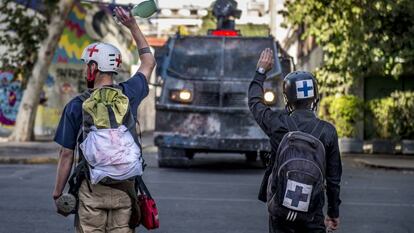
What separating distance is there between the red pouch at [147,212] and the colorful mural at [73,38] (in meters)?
25.8

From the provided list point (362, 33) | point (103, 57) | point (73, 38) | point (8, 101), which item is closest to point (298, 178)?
point (103, 57)

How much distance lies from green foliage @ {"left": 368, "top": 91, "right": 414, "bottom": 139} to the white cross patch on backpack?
1809 cm

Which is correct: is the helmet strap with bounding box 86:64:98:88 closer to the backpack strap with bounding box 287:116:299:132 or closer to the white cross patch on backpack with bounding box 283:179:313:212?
the backpack strap with bounding box 287:116:299:132

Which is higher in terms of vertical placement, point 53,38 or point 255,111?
point 53,38

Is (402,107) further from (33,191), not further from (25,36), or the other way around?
(33,191)

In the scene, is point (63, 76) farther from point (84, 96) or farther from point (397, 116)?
point (84, 96)

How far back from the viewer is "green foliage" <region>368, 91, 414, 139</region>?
21594 millimetres

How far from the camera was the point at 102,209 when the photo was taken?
14.2 feet

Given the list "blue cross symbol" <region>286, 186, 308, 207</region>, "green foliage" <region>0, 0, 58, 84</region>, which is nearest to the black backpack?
"blue cross symbol" <region>286, 186, 308, 207</region>

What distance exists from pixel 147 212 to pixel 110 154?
0.47m

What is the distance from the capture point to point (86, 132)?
14.1 ft

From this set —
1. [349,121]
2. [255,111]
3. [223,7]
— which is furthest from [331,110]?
[255,111]

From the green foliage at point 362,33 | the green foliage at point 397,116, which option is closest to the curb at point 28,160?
the green foliage at point 362,33

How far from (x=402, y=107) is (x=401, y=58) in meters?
1.93
